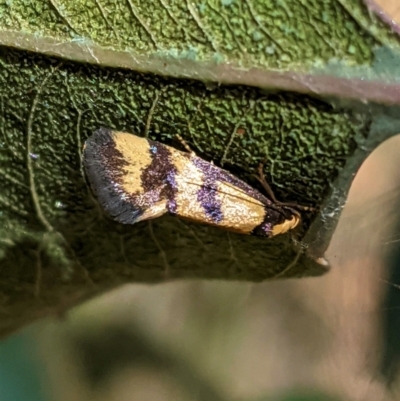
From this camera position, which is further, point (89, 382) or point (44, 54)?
point (89, 382)

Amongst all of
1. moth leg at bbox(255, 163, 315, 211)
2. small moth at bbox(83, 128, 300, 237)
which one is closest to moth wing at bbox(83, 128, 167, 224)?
small moth at bbox(83, 128, 300, 237)

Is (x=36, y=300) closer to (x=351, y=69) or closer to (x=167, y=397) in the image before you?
(x=167, y=397)

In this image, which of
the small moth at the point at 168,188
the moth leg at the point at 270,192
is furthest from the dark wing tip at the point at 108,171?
Result: the moth leg at the point at 270,192

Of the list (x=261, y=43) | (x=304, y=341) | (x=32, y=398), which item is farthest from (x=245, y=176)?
(x=32, y=398)

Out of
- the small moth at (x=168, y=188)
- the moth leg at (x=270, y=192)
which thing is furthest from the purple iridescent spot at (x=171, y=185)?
the moth leg at (x=270, y=192)

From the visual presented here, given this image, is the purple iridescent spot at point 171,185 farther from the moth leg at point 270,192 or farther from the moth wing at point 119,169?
the moth leg at point 270,192

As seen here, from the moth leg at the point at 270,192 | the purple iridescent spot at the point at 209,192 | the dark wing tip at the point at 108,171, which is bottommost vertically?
the dark wing tip at the point at 108,171

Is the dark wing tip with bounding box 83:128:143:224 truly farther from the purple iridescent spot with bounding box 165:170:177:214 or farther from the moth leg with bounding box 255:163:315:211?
the moth leg with bounding box 255:163:315:211

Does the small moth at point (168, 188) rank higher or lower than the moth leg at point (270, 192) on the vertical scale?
lower

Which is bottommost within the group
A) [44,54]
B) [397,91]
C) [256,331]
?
[256,331]

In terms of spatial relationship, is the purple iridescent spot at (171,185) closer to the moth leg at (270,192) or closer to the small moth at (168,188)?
the small moth at (168,188)
